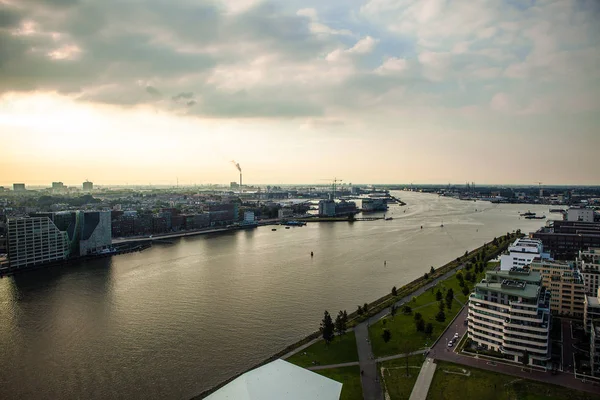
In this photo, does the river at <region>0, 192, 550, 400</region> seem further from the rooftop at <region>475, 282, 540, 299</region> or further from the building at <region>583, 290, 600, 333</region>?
the building at <region>583, 290, 600, 333</region>

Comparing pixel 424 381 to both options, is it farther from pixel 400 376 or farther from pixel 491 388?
pixel 491 388

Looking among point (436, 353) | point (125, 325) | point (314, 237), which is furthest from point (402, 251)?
point (125, 325)

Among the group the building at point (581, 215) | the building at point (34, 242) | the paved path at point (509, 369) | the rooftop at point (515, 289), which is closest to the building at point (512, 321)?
the rooftop at point (515, 289)

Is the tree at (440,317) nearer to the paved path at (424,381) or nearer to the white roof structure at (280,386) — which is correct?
the paved path at (424,381)

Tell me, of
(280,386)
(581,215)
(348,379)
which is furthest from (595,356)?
(581,215)

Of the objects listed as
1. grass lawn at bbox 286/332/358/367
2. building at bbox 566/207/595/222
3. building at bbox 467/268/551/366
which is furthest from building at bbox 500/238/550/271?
building at bbox 566/207/595/222
